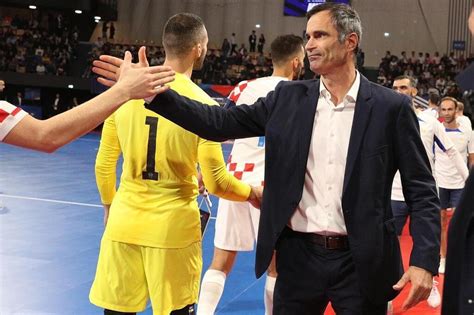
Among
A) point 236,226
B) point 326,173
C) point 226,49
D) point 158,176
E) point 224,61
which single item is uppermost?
point 226,49

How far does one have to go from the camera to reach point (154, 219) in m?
3.27

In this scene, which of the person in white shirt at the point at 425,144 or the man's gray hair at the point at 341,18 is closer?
the man's gray hair at the point at 341,18

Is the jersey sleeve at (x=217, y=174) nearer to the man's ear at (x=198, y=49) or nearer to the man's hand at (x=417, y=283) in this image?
the man's ear at (x=198, y=49)

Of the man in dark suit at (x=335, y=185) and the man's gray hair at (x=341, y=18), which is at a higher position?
the man's gray hair at (x=341, y=18)

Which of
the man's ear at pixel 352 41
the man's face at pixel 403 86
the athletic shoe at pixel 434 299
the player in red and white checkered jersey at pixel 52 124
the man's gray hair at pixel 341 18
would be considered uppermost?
the man's gray hair at pixel 341 18

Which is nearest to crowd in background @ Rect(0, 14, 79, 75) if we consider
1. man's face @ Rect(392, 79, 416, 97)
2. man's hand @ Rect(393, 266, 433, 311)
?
man's face @ Rect(392, 79, 416, 97)

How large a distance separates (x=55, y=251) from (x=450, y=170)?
4632mm

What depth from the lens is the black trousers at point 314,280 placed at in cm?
273

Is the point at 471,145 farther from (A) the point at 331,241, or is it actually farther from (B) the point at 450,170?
(A) the point at 331,241

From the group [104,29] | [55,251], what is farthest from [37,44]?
[55,251]

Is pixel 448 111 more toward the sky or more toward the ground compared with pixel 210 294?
more toward the sky

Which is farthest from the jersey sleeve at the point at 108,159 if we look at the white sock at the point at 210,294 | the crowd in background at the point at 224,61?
the crowd in background at the point at 224,61

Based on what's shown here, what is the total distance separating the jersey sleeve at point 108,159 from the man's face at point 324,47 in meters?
1.18

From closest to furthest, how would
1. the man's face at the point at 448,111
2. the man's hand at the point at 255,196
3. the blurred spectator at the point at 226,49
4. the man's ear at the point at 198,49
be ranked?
the man's ear at the point at 198,49
the man's hand at the point at 255,196
the man's face at the point at 448,111
the blurred spectator at the point at 226,49
